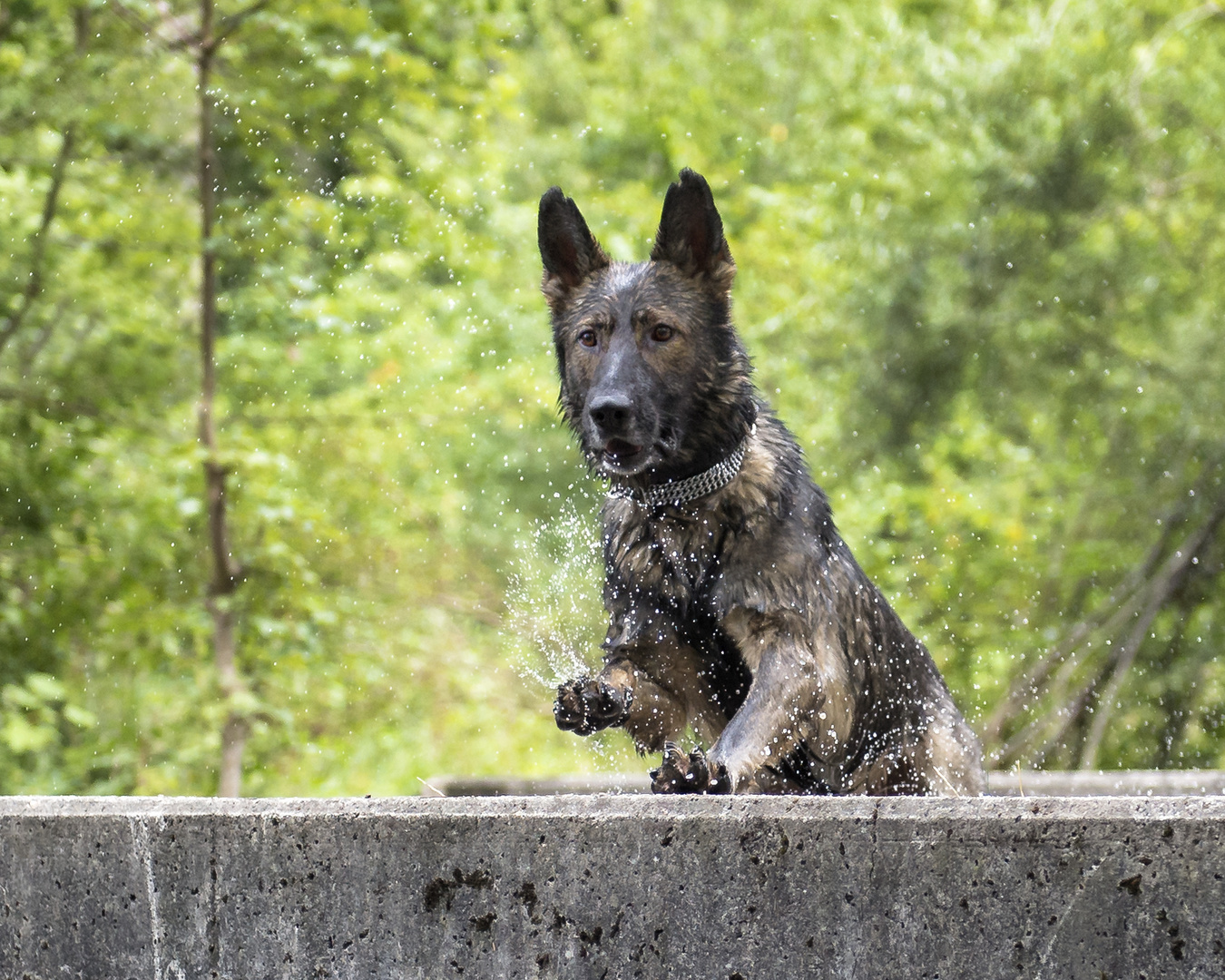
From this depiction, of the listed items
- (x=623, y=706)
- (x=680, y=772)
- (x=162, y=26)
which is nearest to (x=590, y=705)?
(x=623, y=706)

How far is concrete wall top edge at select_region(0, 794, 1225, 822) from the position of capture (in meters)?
2.02

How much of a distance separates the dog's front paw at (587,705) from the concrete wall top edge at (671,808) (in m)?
0.70

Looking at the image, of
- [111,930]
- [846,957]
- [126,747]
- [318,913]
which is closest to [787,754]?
[846,957]

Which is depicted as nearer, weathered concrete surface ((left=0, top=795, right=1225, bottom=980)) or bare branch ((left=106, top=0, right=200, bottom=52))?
weathered concrete surface ((left=0, top=795, right=1225, bottom=980))

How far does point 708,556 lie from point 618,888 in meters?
1.29

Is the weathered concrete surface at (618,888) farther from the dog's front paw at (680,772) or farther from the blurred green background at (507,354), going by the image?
the blurred green background at (507,354)

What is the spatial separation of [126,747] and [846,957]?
7091 millimetres

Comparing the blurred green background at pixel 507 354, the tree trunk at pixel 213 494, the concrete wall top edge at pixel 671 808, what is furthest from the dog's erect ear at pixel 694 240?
the tree trunk at pixel 213 494

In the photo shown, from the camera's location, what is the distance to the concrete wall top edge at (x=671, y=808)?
202 centimetres

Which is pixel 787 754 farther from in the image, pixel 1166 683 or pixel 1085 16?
pixel 1085 16

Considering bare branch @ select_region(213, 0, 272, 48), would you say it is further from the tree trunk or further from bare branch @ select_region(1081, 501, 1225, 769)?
bare branch @ select_region(1081, 501, 1225, 769)

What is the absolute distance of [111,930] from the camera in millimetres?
2688

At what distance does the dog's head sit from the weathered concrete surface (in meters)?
1.29

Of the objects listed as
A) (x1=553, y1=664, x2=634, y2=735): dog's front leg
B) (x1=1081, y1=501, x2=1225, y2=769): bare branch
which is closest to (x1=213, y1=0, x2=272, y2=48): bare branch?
(x1=553, y1=664, x2=634, y2=735): dog's front leg
